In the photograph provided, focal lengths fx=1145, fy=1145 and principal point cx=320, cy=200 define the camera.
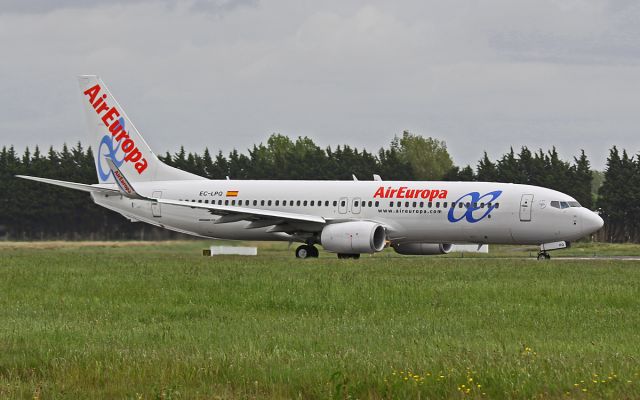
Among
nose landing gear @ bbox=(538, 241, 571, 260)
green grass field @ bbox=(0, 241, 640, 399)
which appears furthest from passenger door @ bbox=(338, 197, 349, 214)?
green grass field @ bbox=(0, 241, 640, 399)

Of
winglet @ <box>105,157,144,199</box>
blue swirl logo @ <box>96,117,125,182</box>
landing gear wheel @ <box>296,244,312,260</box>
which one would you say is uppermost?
blue swirl logo @ <box>96,117,125,182</box>

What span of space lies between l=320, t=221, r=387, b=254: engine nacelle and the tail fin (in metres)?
10.5

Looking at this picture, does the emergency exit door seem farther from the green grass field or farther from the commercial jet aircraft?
the green grass field

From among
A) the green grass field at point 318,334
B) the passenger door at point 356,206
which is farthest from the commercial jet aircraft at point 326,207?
the green grass field at point 318,334

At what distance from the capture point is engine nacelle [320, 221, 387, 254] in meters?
47.0

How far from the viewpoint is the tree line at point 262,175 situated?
8350cm

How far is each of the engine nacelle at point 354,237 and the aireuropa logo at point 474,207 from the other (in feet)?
10.3

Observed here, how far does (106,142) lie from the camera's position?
56.6 m

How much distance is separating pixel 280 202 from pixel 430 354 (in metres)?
36.2

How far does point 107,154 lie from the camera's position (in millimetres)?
56750

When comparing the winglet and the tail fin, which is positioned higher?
the tail fin

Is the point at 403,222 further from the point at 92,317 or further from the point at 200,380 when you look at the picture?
the point at 200,380

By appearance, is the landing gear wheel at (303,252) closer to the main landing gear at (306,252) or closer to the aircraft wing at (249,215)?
the main landing gear at (306,252)

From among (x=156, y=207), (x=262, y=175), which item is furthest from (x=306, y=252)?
(x=262, y=175)
